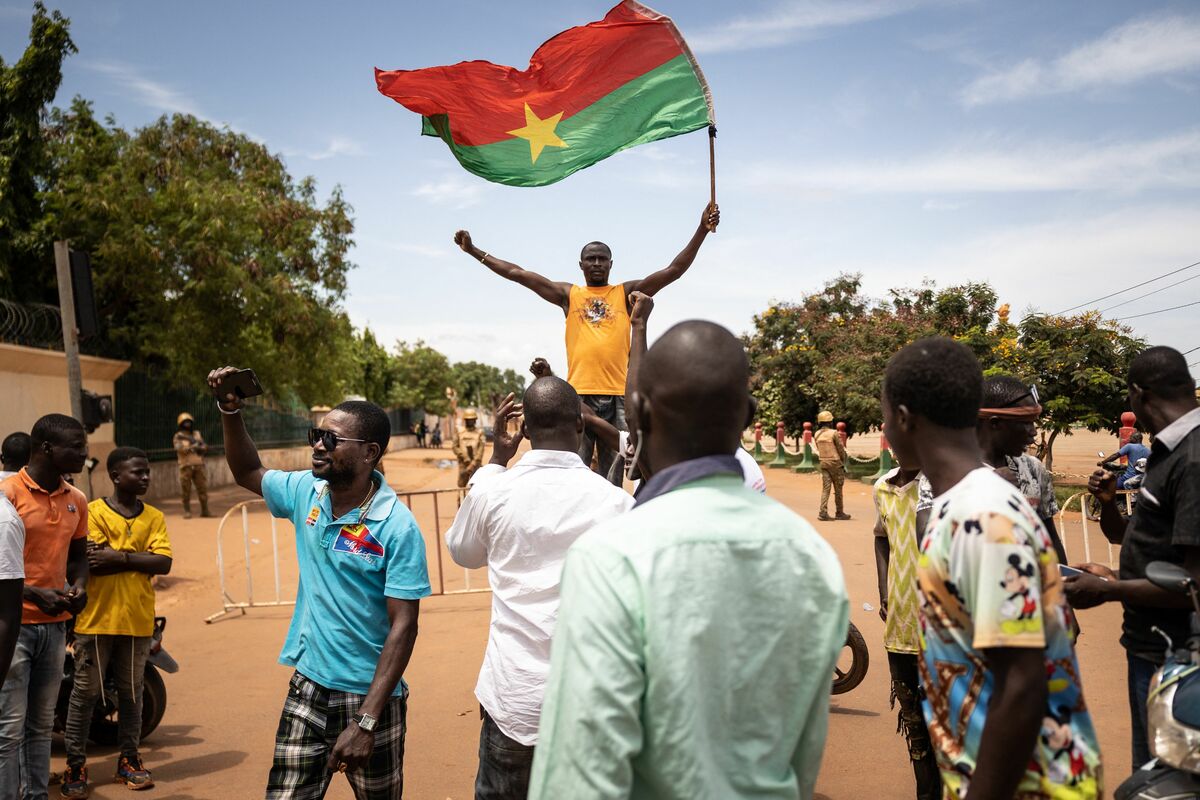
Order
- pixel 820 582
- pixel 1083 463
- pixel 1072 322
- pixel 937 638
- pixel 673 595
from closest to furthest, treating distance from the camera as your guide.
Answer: pixel 673 595 < pixel 820 582 < pixel 937 638 < pixel 1072 322 < pixel 1083 463

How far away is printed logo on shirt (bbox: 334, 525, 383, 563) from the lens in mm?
3545

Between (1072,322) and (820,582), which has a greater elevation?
(1072,322)

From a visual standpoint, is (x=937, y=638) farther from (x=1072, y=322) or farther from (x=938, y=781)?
(x=1072, y=322)

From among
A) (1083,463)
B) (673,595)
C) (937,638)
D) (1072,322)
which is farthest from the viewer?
(1083,463)

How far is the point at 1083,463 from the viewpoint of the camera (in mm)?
32094

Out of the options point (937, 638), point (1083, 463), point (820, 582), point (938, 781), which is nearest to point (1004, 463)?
point (938, 781)

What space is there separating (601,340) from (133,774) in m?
4.01

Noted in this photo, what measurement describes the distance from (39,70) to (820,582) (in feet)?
73.3

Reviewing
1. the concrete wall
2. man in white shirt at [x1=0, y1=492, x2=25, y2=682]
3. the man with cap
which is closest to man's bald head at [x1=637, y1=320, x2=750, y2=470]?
man in white shirt at [x1=0, y1=492, x2=25, y2=682]

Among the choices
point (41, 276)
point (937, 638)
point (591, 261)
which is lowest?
point (937, 638)

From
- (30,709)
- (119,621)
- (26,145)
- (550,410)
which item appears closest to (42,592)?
(30,709)

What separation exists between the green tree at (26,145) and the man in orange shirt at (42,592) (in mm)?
16695

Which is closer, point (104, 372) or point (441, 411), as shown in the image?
point (104, 372)

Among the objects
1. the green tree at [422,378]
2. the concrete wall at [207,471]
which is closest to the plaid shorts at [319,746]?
the concrete wall at [207,471]
